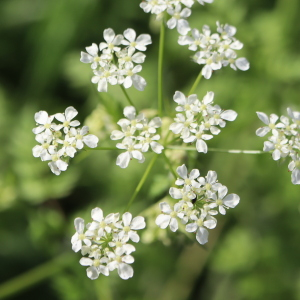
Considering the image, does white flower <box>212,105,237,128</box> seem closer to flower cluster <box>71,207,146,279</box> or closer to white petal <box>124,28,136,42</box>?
white petal <box>124,28,136,42</box>

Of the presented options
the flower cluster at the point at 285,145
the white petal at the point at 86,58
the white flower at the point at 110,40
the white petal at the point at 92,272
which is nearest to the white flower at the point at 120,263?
the white petal at the point at 92,272

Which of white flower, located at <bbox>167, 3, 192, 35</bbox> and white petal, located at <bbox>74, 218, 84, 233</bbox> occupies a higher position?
white flower, located at <bbox>167, 3, 192, 35</bbox>

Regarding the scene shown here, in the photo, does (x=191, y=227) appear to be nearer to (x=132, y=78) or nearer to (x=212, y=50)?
(x=132, y=78)

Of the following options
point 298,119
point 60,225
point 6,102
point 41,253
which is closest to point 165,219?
point 298,119

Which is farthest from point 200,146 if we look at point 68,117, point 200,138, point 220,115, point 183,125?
point 68,117

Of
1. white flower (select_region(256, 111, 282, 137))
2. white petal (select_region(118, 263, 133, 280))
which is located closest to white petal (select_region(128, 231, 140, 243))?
white petal (select_region(118, 263, 133, 280))

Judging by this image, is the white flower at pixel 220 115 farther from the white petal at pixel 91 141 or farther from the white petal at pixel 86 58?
the white petal at pixel 86 58
